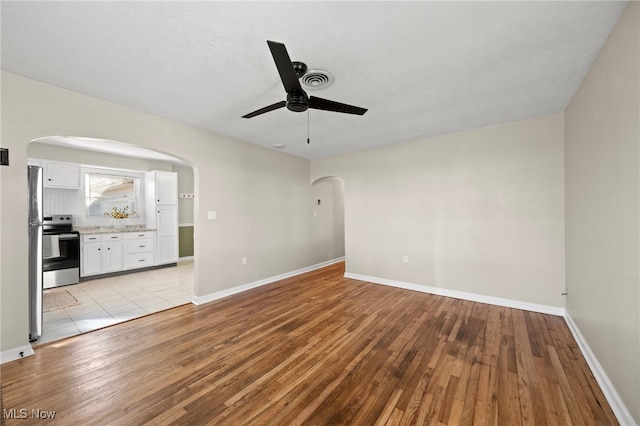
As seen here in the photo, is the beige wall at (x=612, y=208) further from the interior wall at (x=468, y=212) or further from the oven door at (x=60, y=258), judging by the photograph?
the oven door at (x=60, y=258)

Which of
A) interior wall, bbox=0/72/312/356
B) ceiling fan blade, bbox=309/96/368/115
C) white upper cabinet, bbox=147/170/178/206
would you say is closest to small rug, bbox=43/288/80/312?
interior wall, bbox=0/72/312/356

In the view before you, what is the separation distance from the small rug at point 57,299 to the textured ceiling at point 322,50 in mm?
3007

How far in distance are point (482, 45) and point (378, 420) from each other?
2.78m

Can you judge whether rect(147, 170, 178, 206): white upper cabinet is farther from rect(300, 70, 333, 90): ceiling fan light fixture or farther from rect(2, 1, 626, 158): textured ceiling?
rect(300, 70, 333, 90): ceiling fan light fixture

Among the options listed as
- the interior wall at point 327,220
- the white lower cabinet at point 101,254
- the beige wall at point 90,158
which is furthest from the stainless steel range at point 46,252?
the interior wall at point 327,220

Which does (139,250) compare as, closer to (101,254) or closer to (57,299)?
(101,254)

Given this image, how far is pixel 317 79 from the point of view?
221 cm

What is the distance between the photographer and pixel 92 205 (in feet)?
17.5

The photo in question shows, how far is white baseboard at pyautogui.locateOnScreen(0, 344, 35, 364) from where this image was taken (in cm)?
214

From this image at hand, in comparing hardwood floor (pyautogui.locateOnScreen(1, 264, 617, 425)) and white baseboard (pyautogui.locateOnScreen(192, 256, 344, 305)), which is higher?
white baseboard (pyautogui.locateOnScreen(192, 256, 344, 305))

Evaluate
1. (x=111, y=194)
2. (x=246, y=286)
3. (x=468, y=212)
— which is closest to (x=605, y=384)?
(x=468, y=212)

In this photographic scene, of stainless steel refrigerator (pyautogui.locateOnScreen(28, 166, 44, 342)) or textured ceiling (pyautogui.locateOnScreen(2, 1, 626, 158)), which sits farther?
stainless steel refrigerator (pyautogui.locateOnScreen(28, 166, 44, 342))

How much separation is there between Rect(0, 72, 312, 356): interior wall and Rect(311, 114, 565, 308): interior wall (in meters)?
1.46

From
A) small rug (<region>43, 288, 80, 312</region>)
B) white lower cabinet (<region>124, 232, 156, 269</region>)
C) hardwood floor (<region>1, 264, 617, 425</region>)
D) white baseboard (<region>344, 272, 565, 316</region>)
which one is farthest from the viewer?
white lower cabinet (<region>124, 232, 156, 269</region>)
